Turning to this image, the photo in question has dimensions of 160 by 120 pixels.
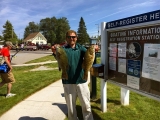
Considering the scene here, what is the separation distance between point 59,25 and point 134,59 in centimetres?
8654

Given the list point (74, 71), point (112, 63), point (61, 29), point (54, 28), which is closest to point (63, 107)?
point (112, 63)

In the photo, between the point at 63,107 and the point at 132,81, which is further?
the point at 63,107

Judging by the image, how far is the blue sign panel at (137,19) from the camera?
2687mm

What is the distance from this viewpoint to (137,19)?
303 cm

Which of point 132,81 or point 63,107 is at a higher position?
point 132,81

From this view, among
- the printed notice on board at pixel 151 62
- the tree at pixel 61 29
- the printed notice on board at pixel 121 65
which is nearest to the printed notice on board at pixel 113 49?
the printed notice on board at pixel 121 65

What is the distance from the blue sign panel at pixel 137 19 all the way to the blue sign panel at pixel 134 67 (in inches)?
26.9

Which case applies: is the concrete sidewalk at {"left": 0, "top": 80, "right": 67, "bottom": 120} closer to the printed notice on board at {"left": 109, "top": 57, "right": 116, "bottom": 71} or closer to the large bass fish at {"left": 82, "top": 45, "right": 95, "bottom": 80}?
the printed notice on board at {"left": 109, "top": 57, "right": 116, "bottom": 71}

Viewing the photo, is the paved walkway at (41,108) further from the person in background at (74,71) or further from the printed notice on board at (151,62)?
the printed notice on board at (151,62)

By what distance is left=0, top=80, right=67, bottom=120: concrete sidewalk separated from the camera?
4.11 m

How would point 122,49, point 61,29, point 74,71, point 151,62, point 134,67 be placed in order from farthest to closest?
point 61,29 < point 122,49 < point 134,67 < point 74,71 < point 151,62

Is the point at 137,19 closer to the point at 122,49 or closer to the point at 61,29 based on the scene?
the point at 122,49

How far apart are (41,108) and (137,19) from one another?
3.11 metres

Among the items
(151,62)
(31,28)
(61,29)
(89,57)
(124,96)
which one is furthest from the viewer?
(31,28)
